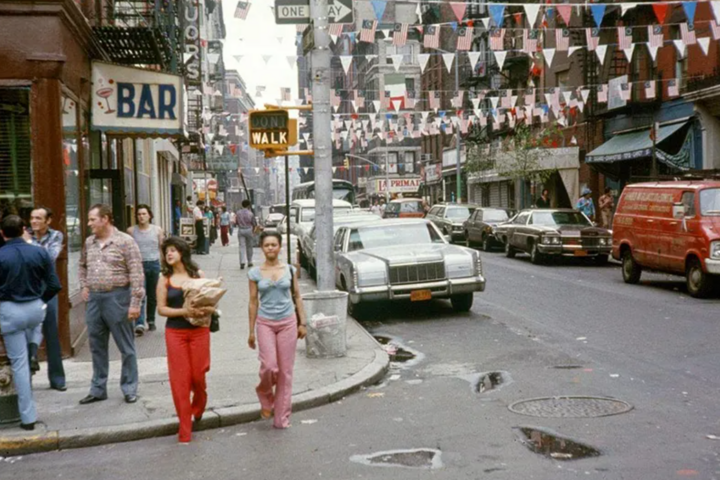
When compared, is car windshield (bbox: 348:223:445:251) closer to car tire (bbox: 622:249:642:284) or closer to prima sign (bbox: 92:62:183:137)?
prima sign (bbox: 92:62:183:137)

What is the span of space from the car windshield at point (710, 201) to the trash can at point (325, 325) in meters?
8.28

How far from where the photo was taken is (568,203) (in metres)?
42.4

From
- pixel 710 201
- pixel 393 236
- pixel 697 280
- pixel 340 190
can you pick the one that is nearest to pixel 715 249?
pixel 697 280

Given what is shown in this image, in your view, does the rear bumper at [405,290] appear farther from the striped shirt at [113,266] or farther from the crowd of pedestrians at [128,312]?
the striped shirt at [113,266]

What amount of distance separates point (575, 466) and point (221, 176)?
103 meters

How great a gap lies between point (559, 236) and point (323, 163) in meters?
13.2

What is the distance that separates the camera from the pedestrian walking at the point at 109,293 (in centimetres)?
796

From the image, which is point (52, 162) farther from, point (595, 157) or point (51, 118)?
point (595, 157)

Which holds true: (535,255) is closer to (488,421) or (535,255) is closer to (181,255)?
(488,421)

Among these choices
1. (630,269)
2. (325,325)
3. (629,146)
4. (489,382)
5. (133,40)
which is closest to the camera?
(489,382)

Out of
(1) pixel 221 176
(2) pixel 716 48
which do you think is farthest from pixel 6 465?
(1) pixel 221 176

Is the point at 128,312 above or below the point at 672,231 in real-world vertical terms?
below

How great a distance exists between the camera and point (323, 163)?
10547 millimetres

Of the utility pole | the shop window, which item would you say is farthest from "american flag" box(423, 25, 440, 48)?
the shop window
